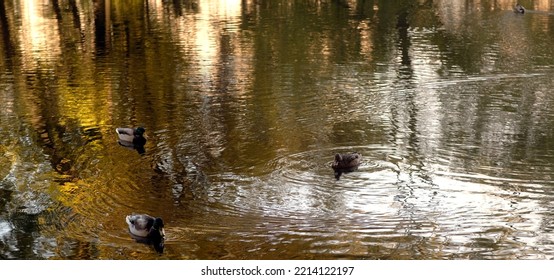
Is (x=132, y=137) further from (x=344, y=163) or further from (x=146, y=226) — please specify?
(x=146, y=226)

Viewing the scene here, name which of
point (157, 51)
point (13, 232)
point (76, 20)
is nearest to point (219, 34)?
point (157, 51)

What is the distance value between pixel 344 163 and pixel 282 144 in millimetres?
1934

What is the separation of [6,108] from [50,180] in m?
5.46

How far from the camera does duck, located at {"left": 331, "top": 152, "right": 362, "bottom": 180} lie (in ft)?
40.7

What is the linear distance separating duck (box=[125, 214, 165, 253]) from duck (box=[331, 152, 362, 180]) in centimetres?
317

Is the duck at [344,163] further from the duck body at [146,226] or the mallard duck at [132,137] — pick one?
the mallard duck at [132,137]

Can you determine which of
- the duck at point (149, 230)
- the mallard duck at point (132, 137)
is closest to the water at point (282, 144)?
the duck at point (149, 230)

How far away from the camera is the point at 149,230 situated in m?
10.1

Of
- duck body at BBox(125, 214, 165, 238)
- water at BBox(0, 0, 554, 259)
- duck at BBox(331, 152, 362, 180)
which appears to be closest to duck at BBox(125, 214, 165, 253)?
duck body at BBox(125, 214, 165, 238)

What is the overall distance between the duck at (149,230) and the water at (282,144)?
0.33 ft

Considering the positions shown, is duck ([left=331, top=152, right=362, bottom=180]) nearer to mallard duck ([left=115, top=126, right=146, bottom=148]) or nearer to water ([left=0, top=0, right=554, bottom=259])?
water ([left=0, top=0, right=554, bottom=259])

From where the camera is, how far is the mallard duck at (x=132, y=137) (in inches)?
A: 563

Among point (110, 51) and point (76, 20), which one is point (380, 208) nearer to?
point (110, 51)

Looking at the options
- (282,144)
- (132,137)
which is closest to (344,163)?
(282,144)
